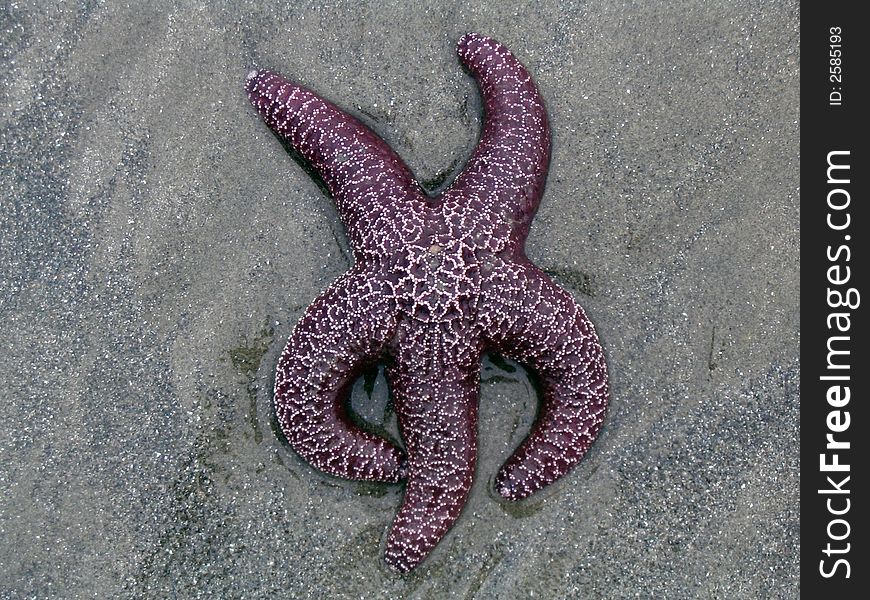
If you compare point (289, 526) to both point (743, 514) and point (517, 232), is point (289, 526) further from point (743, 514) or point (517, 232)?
point (743, 514)

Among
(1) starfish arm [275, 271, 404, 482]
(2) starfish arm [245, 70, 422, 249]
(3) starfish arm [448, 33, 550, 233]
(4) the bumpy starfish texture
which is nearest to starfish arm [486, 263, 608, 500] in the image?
(4) the bumpy starfish texture

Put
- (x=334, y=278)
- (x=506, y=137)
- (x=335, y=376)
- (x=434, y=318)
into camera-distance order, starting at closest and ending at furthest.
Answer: (x=434, y=318), (x=335, y=376), (x=506, y=137), (x=334, y=278)

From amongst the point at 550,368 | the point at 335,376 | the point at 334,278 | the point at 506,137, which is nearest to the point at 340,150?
the point at 334,278

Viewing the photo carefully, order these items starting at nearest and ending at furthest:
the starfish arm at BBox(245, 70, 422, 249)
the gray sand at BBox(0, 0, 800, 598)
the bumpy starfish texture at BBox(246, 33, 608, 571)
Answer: the bumpy starfish texture at BBox(246, 33, 608, 571) → the starfish arm at BBox(245, 70, 422, 249) → the gray sand at BBox(0, 0, 800, 598)

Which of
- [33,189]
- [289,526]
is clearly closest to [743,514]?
[289,526]

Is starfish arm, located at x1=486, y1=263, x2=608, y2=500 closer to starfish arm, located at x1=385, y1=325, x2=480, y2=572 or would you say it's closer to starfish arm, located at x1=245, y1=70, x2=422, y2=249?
starfish arm, located at x1=385, y1=325, x2=480, y2=572

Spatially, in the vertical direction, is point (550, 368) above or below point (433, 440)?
above
